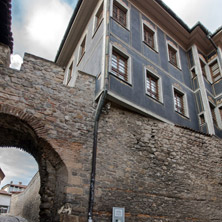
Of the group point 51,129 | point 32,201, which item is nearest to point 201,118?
point 51,129

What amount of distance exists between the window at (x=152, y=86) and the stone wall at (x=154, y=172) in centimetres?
126

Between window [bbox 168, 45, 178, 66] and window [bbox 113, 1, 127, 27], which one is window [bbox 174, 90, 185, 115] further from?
window [bbox 113, 1, 127, 27]

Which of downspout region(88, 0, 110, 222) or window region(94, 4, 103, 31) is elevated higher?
window region(94, 4, 103, 31)

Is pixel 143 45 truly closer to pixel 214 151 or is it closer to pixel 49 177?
pixel 214 151

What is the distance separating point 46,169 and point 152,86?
209 inches

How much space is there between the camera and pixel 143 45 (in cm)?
945

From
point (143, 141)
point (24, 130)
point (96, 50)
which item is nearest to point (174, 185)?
point (143, 141)

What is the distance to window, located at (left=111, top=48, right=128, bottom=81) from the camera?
789 centimetres

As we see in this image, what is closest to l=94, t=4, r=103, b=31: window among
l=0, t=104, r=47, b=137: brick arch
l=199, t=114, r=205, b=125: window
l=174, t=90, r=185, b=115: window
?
l=174, t=90, r=185, b=115: window

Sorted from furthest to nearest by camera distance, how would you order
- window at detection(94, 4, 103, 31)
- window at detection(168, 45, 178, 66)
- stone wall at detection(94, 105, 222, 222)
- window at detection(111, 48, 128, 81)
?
window at detection(168, 45, 178, 66)
window at detection(94, 4, 103, 31)
window at detection(111, 48, 128, 81)
stone wall at detection(94, 105, 222, 222)

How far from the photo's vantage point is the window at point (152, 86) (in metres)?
8.77

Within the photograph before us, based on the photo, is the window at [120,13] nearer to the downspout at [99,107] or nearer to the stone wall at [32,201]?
the downspout at [99,107]

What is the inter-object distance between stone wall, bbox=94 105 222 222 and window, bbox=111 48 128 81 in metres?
1.35

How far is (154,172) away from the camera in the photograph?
700 cm
